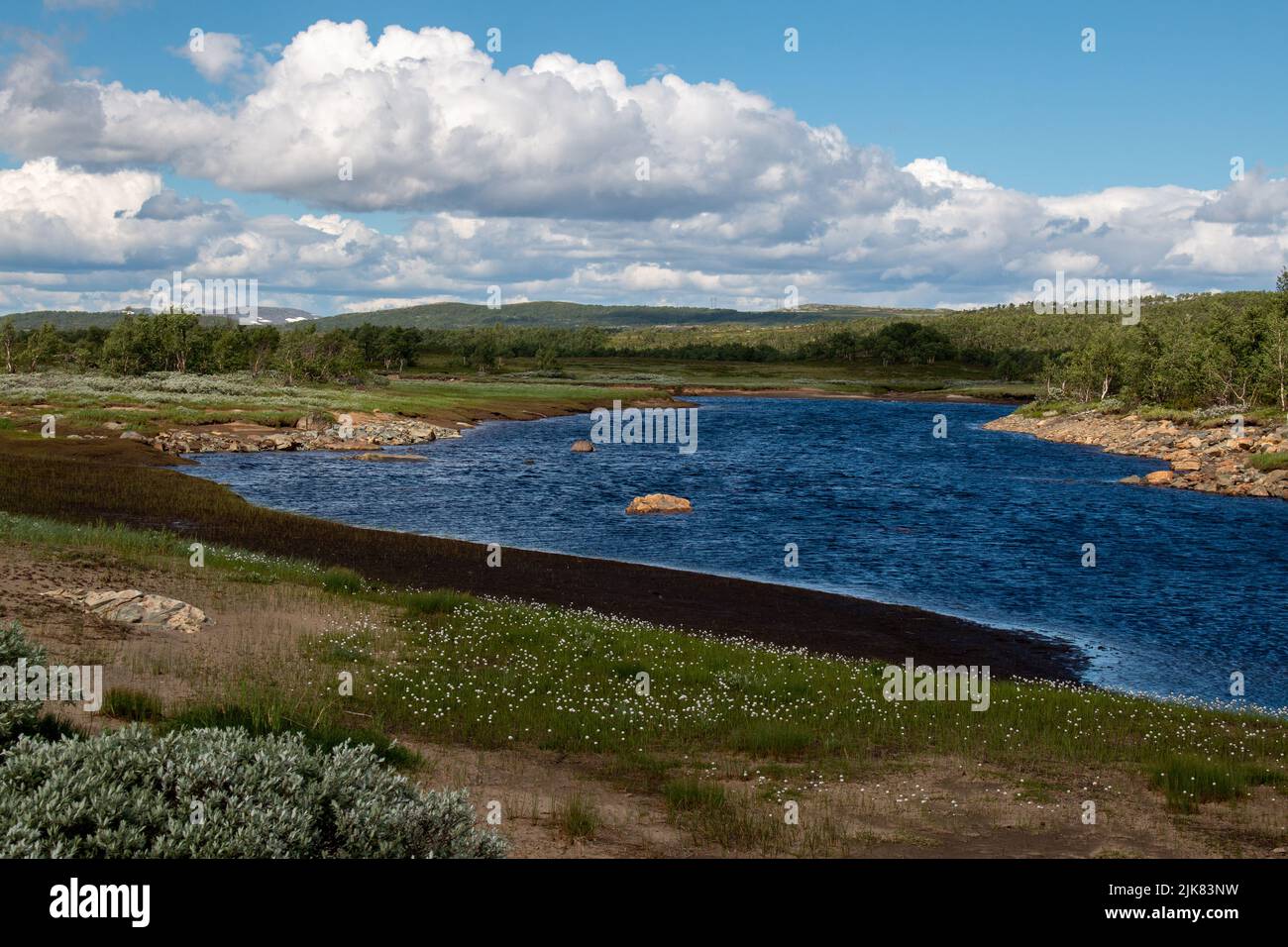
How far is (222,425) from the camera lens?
8856cm

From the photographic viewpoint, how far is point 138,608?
20.7 m

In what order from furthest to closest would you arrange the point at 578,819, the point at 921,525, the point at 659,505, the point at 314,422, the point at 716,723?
the point at 314,422 → the point at 659,505 → the point at 921,525 → the point at 716,723 → the point at 578,819

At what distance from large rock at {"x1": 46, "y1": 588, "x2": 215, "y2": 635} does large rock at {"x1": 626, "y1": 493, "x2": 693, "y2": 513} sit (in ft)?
110

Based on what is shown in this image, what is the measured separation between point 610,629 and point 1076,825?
496 inches

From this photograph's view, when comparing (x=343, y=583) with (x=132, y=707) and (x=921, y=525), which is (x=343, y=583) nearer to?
→ (x=132, y=707)

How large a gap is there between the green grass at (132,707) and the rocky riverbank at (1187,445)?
221ft

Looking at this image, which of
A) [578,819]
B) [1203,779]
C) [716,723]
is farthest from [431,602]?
[1203,779]

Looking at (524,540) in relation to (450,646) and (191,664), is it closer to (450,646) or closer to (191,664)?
(450,646)

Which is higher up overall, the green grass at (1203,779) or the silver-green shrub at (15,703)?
the silver-green shrub at (15,703)

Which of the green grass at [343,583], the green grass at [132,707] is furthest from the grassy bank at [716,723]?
the green grass at [343,583]

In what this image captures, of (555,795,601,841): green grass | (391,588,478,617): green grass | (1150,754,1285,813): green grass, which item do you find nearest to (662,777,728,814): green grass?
(555,795,601,841): green grass

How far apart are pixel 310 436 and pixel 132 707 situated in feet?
252

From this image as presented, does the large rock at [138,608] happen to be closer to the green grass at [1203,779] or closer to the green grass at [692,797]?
the green grass at [692,797]

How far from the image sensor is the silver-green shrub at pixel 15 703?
10711 mm
